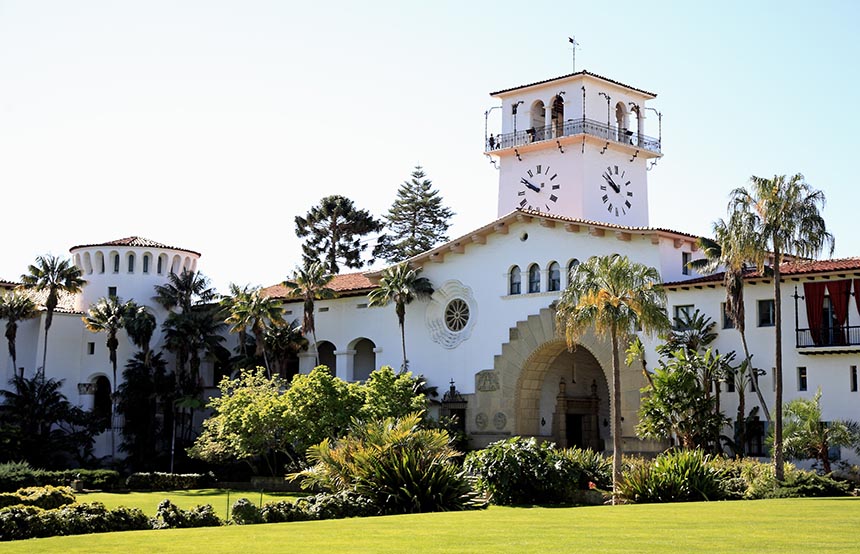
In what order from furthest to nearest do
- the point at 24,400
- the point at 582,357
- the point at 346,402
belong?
1. the point at 24,400
2. the point at 582,357
3. the point at 346,402

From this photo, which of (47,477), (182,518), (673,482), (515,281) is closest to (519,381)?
(515,281)

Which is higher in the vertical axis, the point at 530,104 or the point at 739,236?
the point at 530,104

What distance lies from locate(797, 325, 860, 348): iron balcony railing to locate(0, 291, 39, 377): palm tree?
37446 millimetres

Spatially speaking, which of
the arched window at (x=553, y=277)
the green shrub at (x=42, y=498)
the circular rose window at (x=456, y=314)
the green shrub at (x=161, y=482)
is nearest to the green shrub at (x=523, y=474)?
the green shrub at (x=42, y=498)

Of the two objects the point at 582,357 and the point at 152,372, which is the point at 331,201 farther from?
the point at 582,357

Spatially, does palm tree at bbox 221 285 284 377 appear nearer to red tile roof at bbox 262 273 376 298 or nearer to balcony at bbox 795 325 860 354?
red tile roof at bbox 262 273 376 298

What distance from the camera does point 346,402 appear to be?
163 ft

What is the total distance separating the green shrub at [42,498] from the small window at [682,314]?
22.6 meters

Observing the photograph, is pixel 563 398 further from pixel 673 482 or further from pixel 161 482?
pixel 161 482

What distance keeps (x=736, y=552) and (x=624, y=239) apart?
100ft

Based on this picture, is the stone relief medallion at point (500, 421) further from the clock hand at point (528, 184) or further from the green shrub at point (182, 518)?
the green shrub at point (182, 518)

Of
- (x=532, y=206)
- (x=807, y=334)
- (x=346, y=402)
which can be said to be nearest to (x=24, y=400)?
(x=346, y=402)

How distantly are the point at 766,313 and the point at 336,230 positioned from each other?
142ft

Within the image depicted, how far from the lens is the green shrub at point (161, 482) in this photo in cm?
5441
